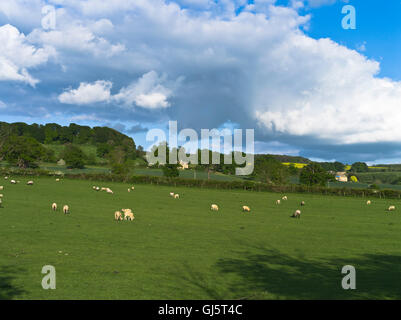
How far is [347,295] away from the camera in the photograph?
11172 mm

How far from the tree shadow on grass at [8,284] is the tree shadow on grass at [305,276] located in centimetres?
681

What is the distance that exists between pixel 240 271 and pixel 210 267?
4.20ft

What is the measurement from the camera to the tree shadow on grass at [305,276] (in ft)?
37.3

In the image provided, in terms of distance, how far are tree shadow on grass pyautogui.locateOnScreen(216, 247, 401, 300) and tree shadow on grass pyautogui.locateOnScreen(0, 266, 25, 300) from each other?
6.81 meters

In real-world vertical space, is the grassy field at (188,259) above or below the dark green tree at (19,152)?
below

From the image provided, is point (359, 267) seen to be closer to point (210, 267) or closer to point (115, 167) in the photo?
point (210, 267)

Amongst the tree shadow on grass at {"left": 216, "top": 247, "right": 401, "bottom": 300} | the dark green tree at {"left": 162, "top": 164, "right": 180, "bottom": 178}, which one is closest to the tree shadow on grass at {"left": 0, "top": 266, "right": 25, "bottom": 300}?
the tree shadow on grass at {"left": 216, "top": 247, "right": 401, "bottom": 300}

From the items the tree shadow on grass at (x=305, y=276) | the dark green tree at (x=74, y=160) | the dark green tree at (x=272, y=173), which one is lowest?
the tree shadow on grass at (x=305, y=276)

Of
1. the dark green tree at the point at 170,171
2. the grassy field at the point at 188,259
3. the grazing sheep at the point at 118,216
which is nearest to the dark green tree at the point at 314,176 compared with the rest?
the dark green tree at the point at 170,171

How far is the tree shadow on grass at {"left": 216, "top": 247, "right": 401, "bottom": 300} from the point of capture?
1138 cm
